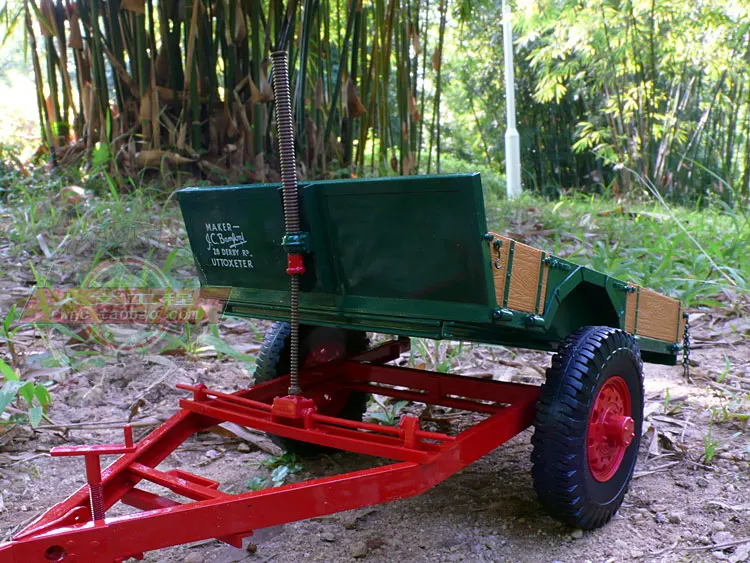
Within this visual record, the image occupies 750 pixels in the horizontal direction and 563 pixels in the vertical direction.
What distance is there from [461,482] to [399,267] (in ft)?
2.93

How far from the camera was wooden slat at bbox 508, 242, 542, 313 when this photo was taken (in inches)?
67.1

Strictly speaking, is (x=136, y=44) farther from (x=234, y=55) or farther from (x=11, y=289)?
(x=11, y=289)

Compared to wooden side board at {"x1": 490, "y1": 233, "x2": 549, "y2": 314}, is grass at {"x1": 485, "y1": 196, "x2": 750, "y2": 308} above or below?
below

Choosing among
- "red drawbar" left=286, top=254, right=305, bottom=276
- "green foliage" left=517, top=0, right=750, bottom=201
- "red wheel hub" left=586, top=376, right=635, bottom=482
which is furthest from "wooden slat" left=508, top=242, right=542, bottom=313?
"green foliage" left=517, top=0, right=750, bottom=201

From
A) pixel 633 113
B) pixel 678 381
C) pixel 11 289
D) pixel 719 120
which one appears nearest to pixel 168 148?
pixel 11 289

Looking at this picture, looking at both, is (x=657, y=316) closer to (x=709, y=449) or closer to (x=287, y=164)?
(x=709, y=449)

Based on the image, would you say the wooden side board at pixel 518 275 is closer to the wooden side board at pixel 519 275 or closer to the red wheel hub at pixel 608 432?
the wooden side board at pixel 519 275

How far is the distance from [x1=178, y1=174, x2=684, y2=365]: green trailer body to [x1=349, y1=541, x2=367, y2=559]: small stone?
0.58 meters

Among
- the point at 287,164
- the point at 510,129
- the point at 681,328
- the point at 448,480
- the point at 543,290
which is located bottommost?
the point at 448,480

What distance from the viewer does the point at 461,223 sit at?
62.7 inches

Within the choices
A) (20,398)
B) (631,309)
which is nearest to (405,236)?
(631,309)

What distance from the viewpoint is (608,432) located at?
1953 mm

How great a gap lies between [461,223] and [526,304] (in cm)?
31

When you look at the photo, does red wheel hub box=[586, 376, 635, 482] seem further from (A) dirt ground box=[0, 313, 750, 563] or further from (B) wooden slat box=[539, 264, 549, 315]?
(B) wooden slat box=[539, 264, 549, 315]
